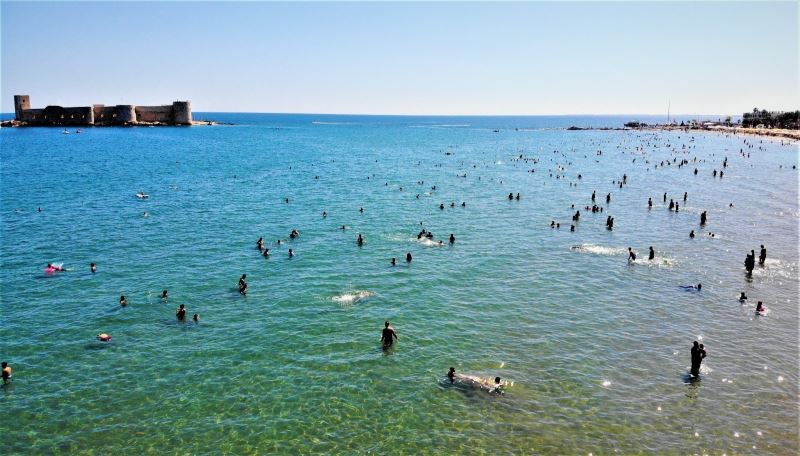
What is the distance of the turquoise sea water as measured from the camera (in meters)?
20.8

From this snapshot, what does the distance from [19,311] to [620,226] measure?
52036mm

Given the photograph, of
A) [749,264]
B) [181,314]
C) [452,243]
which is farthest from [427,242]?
[749,264]

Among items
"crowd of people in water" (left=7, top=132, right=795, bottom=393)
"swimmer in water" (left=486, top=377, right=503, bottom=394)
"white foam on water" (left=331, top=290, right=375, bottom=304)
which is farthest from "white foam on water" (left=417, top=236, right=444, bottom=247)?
"swimmer in water" (left=486, top=377, right=503, bottom=394)

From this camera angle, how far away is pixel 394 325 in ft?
99.7

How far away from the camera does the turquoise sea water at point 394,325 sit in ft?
68.3

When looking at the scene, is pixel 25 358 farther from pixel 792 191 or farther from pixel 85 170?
pixel 792 191

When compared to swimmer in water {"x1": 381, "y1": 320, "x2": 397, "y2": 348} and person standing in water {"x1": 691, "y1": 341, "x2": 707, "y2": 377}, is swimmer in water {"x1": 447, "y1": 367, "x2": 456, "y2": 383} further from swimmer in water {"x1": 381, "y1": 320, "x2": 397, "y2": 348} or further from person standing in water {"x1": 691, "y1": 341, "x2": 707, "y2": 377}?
person standing in water {"x1": 691, "y1": 341, "x2": 707, "y2": 377}

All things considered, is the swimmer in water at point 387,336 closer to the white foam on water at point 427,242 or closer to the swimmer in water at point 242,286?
the swimmer in water at point 242,286

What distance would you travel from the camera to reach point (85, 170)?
306 ft

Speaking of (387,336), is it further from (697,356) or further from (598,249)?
(598,249)

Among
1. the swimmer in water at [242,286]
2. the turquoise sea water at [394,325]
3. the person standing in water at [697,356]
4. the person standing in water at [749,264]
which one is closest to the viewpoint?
the turquoise sea water at [394,325]

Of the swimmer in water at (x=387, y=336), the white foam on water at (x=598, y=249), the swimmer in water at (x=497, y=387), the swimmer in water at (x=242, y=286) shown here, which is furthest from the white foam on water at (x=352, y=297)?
the white foam on water at (x=598, y=249)

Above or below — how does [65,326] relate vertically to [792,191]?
below

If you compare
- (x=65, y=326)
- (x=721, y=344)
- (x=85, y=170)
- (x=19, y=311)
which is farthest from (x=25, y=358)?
(x=85, y=170)
